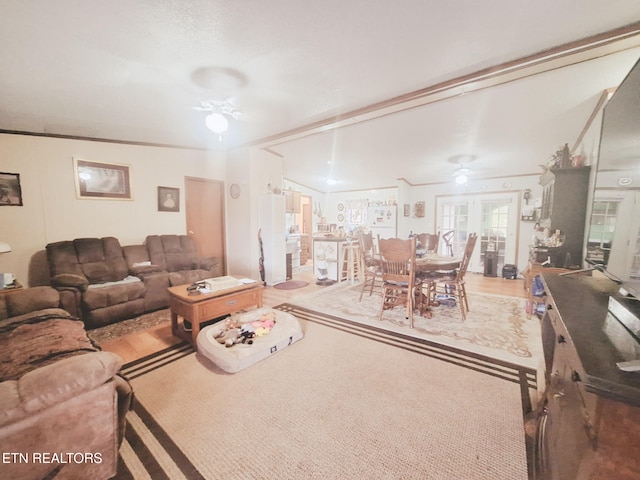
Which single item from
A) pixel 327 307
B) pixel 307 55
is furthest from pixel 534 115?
pixel 327 307

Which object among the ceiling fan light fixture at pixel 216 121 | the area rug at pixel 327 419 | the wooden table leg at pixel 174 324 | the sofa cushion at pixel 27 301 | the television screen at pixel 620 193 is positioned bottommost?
the area rug at pixel 327 419

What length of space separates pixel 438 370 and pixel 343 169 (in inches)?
191

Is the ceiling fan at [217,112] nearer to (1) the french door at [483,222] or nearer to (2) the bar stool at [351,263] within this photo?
(2) the bar stool at [351,263]

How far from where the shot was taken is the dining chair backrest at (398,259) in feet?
9.55

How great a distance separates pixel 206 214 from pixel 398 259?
3.72 m

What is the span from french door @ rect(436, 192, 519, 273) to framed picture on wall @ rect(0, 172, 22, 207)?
7.69m

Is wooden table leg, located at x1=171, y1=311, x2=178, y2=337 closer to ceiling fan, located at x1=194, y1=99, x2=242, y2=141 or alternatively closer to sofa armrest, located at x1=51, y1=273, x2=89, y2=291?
sofa armrest, located at x1=51, y1=273, x2=89, y2=291

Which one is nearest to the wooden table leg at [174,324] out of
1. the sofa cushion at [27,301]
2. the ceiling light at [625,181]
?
the sofa cushion at [27,301]

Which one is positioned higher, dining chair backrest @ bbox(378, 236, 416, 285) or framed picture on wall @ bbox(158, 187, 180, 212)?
framed picture on wall @ bbox(158, 187, 180, 212)

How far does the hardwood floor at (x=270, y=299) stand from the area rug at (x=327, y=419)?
271 mm

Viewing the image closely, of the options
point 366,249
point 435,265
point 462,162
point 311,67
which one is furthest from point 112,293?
point 462,162

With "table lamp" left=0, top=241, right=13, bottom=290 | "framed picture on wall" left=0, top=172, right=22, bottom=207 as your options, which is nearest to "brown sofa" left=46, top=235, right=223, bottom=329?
"table lamp" left=0, top=241, right=13, bottom=290

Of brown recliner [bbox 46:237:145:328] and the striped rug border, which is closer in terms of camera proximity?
the striped rug border

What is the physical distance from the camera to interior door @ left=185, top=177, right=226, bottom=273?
464 cm
